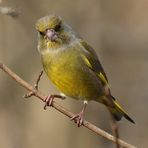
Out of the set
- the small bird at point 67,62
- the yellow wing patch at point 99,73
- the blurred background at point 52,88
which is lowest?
the small bird at point 67,62

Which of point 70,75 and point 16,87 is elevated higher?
point 16,87

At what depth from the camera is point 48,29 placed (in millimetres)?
5328

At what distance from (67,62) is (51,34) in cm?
31

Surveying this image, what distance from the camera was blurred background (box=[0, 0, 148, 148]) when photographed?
25.7 ft

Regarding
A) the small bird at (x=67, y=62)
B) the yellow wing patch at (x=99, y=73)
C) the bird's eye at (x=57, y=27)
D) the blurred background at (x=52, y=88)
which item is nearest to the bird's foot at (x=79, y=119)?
the small bird at (x=67, y=62)

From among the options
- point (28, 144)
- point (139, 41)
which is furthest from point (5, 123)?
point (139, 41)

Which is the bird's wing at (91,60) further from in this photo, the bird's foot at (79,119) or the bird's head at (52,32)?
the bird's foot at (79,119)

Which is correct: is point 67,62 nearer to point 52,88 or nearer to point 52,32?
point 52,32

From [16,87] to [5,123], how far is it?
Result: 0.55 meters

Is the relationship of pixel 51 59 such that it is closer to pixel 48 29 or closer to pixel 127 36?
pixel 48 29

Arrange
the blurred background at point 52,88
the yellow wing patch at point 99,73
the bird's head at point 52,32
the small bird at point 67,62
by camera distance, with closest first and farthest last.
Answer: the bird's head at point 52,32 < the small bird at point 67,62 < the yellow wing patch at point 99,73 < the blurred background at point 52,88

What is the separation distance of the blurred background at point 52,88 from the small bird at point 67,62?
1893 millimetres

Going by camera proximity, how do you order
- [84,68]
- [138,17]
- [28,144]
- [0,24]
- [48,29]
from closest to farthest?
1. [48,29]
2. [84,68]
3. [28,144]
4. [0,24]
5. [138,17]

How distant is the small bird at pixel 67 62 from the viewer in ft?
17.8
